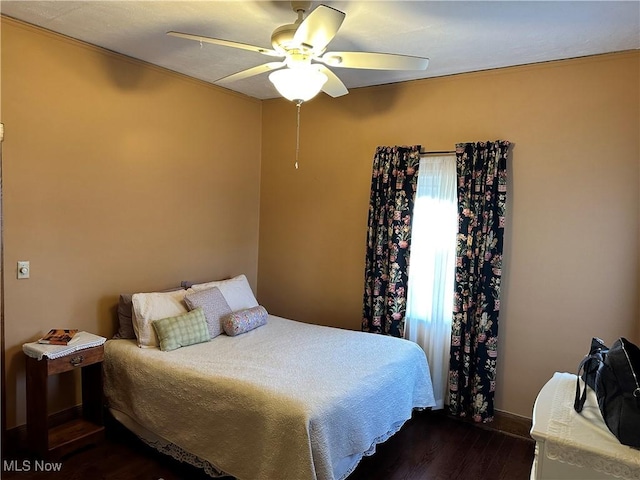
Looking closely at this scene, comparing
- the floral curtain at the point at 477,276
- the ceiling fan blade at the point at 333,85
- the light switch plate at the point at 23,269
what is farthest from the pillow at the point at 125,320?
the floral curtain at the point at 477,276

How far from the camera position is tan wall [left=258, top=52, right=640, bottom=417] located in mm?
2801

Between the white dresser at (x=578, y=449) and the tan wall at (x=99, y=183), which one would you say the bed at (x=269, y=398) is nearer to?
the tan wall at (x=99, y=183)

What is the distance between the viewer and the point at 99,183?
3.12 m

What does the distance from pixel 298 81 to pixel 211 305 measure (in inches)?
73.3

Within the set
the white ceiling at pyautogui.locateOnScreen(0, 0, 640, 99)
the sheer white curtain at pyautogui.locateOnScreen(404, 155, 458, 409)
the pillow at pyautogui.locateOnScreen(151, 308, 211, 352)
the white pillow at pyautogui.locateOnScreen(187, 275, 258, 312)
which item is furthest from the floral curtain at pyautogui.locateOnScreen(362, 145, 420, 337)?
the pillow at pyautogui.locateOnScreen(151, 308, 211, 352)

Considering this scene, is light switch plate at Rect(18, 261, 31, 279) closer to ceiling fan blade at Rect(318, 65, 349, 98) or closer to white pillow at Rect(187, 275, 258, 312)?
white pillow at Rect(187, 275, 258, 312)

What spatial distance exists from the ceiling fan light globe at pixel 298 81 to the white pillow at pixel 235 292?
188 centimetres

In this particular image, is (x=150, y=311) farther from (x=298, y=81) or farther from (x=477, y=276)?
(x=477, y=276)

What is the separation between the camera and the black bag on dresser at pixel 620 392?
150cm

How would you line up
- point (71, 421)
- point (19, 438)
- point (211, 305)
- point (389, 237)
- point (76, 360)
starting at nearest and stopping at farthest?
1. point (76, 360)
2. point (19, 438)
3. point (71, 421)
4. point (211, 305)
5. point (389, 237)

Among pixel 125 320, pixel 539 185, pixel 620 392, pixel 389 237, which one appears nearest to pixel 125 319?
pixel 125 320

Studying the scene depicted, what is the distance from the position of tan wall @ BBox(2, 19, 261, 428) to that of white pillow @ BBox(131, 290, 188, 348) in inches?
13.1

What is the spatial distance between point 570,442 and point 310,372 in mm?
1370

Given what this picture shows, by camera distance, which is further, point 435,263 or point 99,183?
point 435,263
